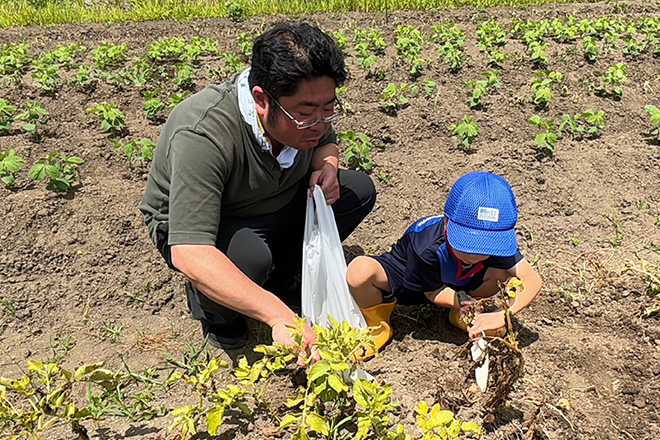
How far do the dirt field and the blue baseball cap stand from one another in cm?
46

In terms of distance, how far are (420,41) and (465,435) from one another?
4498 mm

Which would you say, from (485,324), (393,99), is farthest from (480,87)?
(485,324)

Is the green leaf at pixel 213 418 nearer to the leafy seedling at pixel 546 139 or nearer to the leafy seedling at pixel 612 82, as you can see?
the leafy seedling at pixel 546 139

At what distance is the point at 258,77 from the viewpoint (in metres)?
2.02

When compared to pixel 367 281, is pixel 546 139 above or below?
above

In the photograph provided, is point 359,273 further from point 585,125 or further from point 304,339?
point 585,125

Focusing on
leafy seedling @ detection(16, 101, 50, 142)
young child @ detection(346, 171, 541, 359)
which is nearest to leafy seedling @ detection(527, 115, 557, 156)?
young child @ detection(346, 171, 541, 359)

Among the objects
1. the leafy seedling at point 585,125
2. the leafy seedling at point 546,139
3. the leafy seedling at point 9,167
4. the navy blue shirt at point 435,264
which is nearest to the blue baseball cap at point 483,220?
the navy blue shirt at point 435,264

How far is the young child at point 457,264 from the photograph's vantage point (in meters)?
2.03

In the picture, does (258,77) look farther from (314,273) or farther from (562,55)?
(562,55)

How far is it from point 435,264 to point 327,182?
1.96ft

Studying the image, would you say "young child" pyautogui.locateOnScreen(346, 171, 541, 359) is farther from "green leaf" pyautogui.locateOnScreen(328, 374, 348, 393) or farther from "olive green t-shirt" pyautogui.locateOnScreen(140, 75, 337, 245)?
"olive green t-shirt" pyautogui.locateOnScreen(140, 75, 337, 245)

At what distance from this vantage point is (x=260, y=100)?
2.08 meters

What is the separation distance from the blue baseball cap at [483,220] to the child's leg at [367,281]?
1.29ft
